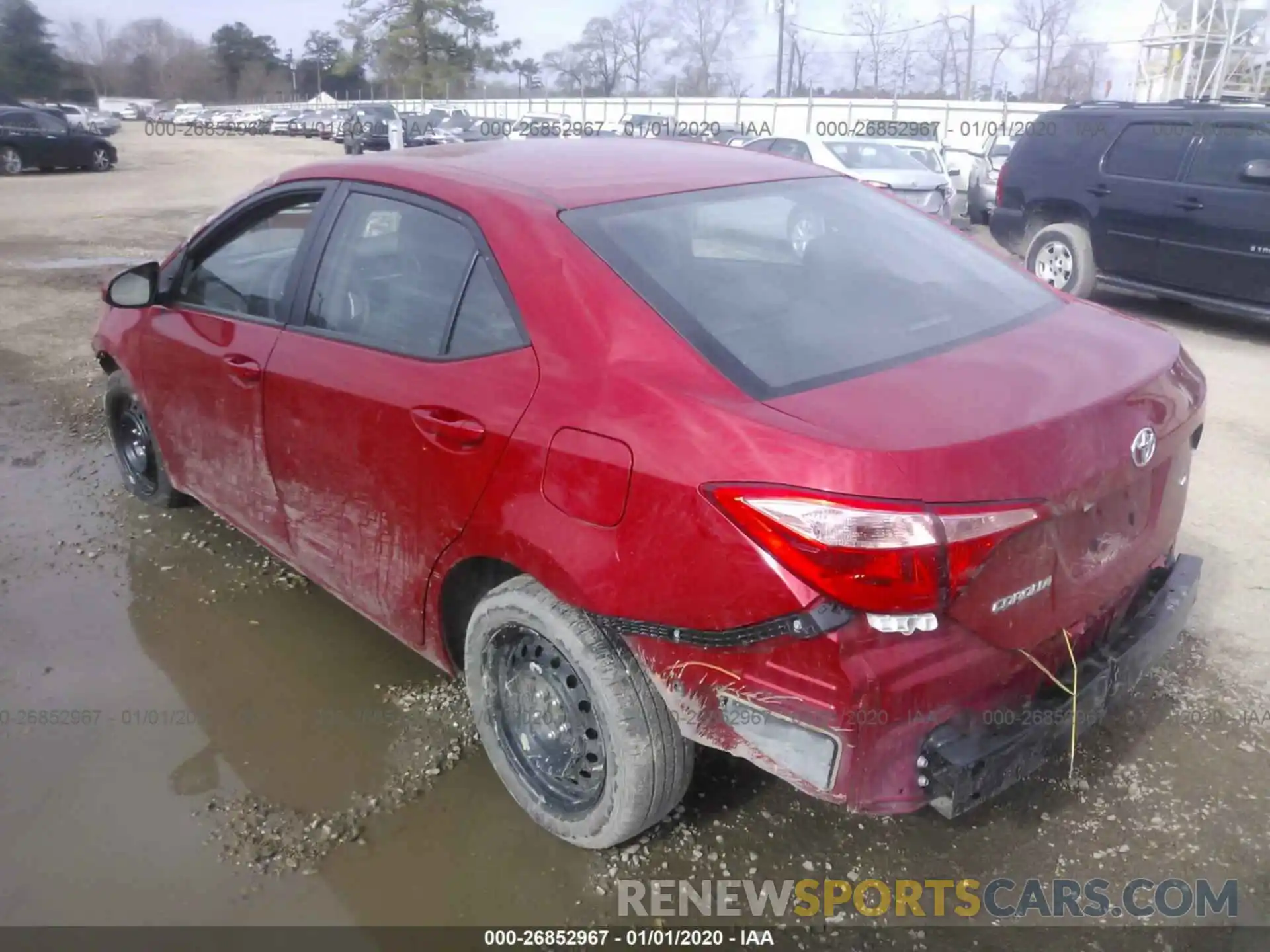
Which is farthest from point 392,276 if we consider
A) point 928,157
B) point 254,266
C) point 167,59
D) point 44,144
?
point 167,59

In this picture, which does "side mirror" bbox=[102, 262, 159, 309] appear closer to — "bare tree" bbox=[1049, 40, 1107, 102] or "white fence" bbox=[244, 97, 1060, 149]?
"white fence" bbox=[244, 97, 1060, 149]

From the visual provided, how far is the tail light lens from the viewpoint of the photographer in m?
1.85

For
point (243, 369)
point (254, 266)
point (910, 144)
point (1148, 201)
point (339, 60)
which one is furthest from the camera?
point (339, 60)

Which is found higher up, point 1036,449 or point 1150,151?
point 1150,151

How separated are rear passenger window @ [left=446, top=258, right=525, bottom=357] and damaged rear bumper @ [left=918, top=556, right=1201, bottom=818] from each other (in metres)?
1.34

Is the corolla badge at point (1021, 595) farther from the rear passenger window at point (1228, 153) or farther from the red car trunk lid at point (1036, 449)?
the rear passenger window at point (1228, 153)

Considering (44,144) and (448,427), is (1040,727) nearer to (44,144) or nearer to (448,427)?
(448,427)

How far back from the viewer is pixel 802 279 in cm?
264

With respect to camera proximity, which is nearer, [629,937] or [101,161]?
[629,937]

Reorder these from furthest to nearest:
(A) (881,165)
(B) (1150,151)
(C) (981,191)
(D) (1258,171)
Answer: (C) (981,191)
(A) (881,165)
(B) (1150,151)
(D) (1258,171)

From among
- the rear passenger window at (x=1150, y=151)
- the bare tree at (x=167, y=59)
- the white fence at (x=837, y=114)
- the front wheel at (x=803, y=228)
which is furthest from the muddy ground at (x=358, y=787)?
the bare tree at (x=167, y=59)

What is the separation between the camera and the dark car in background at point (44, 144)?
23203 mm

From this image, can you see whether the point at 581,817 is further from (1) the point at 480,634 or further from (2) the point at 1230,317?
(2) the point at 1230,317

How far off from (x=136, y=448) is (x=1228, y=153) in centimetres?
795
